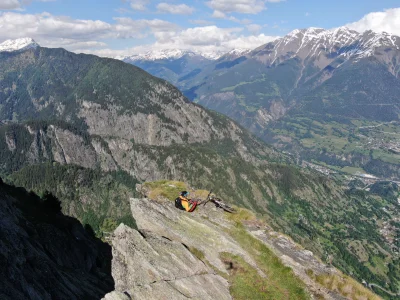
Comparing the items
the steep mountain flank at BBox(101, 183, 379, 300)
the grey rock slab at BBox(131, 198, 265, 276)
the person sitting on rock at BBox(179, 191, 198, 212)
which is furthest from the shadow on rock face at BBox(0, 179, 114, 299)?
the person sitting on rock at BBox(179, 191, 198, 212)

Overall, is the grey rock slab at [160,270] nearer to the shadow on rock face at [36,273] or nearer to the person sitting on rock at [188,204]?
the shadow on rock face at [36,273]

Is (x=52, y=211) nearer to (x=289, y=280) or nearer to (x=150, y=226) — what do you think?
(x=150, y=226)

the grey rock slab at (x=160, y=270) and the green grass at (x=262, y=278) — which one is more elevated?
the grey rock slab at (x=160, y=270)

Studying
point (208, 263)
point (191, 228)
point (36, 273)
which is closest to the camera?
point (36, 273)

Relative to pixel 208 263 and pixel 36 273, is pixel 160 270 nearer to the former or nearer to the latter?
pixel 208 263

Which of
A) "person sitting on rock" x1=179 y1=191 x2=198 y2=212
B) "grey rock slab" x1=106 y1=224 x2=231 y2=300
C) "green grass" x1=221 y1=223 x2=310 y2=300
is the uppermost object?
"person sitting on rock" x1=179 y1=191 x2=198 y2=212

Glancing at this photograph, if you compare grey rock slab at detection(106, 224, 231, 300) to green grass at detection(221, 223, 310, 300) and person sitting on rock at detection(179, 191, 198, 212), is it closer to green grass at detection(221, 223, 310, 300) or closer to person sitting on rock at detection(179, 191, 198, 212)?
green grass at detection(221, 223, 310, 300)

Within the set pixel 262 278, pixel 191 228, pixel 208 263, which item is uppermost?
pixel 191 228

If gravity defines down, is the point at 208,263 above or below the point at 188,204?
below

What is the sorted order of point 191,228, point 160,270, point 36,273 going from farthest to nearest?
1. point 191,228
2. point 160,270
3. point 36,273

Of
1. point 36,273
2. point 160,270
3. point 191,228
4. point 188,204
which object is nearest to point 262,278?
point 191,228

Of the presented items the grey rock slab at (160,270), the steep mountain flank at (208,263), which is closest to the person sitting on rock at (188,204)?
the steep mountain flank at (208,263)
